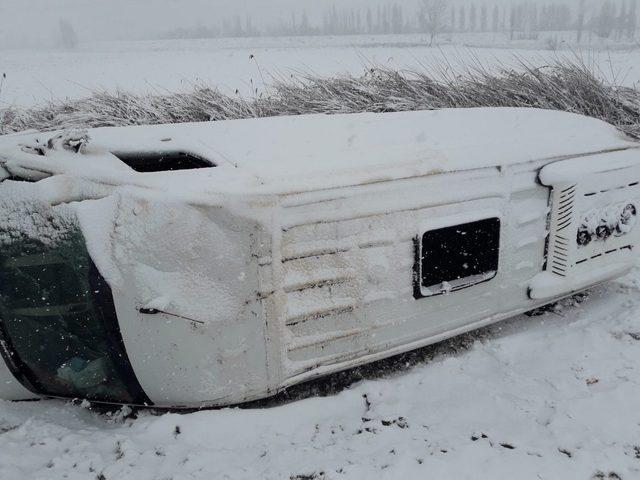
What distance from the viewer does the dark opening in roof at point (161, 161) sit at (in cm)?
212

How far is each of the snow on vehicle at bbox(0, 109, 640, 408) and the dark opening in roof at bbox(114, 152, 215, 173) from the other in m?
0.01

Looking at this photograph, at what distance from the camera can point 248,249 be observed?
1.83 metres

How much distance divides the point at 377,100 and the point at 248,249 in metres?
4.92

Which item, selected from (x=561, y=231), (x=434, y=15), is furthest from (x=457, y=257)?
(x=434, y=15)

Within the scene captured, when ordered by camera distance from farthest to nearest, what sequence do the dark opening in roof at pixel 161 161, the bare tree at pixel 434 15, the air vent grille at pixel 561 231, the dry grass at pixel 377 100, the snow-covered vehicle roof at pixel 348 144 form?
1. the bare tree at pixel 434 15
2. the dry grass at pixel 377 100
3. the air vent grille at pixel 561 231
4. the dark opening in roof at pixel 161 161
5. the snow-covered vehicle roof at pixel 348 144

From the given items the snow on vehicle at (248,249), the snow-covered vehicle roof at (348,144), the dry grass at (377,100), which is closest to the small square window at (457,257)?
the snow on vehicle at (248,249)

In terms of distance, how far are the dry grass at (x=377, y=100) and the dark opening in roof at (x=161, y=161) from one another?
12.5 ft

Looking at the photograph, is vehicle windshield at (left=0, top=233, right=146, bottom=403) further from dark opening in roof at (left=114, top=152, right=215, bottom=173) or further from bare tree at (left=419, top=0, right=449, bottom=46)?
bare tree at (left=419, top=0, right=449, bottom=46)

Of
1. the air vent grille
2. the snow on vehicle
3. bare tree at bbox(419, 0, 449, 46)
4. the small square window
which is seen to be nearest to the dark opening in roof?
the snow on vehicle

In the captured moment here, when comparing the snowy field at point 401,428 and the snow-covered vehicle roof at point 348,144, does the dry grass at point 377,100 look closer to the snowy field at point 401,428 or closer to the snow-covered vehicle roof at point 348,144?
the snow-covered vehicle roof at point 348,144

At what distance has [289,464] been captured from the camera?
5.98 ft

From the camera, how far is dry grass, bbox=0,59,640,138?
5.88 metres

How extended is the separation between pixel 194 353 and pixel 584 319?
2198mm

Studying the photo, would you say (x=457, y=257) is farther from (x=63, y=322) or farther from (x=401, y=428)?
(x=63, y=322)
